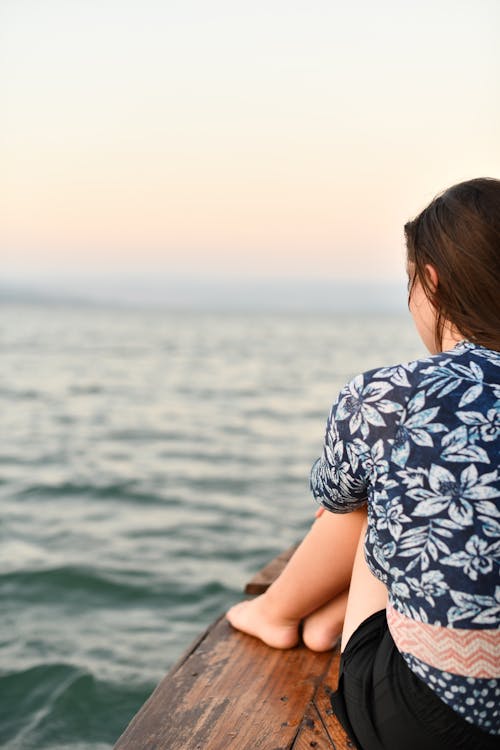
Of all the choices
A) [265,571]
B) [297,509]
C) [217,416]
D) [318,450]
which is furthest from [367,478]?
[217,416]

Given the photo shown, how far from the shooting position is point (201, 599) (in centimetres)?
442

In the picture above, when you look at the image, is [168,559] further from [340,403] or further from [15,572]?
[340,403]

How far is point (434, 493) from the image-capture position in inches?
47.8

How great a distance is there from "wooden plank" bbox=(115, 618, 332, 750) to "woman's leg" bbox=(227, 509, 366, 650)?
0.05 meters

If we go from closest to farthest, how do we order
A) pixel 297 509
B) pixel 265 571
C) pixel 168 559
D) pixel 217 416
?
1. pixel 265 571
2. pixel 168 559
3. pixel 297 509
4. pixel 217 416

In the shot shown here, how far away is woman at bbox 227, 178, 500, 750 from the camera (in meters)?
1.21

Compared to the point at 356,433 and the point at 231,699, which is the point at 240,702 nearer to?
the point at 231,699

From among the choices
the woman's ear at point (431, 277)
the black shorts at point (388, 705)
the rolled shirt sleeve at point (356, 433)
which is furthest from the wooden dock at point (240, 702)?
the woman's ear at point (431, 277)

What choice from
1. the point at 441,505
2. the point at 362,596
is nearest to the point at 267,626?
the point at 362,596

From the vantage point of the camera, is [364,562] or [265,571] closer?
[364,562]

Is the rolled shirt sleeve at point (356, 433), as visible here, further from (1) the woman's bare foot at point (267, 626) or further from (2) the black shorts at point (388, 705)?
(1) the woman's bare foot at point (267, 626)

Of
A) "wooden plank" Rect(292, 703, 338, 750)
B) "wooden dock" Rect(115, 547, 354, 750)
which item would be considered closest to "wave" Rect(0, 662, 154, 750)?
"wooden dock" Rect(115, 547, 354, 750)

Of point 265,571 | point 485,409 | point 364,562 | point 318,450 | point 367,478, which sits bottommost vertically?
point 318,450

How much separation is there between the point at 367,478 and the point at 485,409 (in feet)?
0.85
